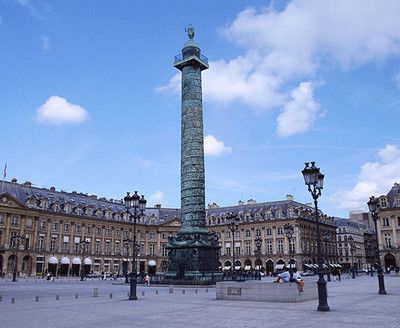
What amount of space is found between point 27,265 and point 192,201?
4082cm

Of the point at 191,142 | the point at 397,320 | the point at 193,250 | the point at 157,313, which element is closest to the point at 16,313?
the point at 157,313

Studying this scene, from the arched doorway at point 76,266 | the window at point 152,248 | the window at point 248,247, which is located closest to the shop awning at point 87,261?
the arched doorway at point 76,266

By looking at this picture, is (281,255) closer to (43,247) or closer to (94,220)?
(94,220)

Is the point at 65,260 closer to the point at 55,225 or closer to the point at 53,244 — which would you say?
the point at 53,244

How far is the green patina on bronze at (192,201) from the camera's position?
3284 cm

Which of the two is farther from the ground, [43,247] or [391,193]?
[391,193]

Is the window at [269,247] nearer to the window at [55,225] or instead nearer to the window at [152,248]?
the window at [152,248]

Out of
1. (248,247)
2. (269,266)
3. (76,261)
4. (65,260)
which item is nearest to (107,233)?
(76,261)

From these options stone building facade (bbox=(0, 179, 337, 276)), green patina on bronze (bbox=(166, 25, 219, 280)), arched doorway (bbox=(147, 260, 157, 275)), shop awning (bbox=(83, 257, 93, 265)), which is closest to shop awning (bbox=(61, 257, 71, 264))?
stone building facade (bbox=(0, 179, 337, 276))

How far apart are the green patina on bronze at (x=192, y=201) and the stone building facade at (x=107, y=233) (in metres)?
27.7

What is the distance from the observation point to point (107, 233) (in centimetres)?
7825

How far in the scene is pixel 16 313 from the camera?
1327 centimetres

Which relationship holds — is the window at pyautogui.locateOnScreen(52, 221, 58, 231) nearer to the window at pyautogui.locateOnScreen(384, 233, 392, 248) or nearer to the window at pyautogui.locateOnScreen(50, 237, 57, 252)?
the window at pyautogui.locateOnScreen(50, 237, 57, 252)

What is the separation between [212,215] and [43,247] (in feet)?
114
